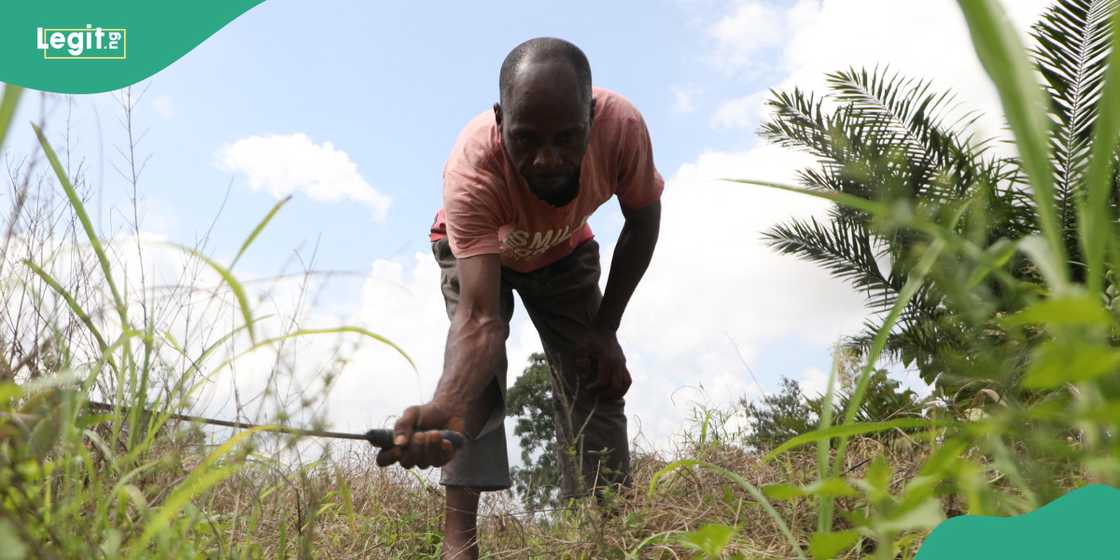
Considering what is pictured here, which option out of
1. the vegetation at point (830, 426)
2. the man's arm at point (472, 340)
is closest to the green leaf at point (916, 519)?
the vegetation at point (830, 426)

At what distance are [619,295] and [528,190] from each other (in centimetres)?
77

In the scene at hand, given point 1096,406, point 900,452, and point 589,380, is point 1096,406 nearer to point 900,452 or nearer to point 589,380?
point 900,452

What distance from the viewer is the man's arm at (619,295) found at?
135 inches

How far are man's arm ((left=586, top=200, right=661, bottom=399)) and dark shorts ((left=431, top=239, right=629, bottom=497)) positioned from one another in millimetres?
81

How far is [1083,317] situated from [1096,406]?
23 centimetres

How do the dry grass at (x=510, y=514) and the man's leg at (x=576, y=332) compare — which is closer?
the dry grass at (x=510, y=514)

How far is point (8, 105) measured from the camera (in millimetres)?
851

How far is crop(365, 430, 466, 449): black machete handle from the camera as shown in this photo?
1755mm

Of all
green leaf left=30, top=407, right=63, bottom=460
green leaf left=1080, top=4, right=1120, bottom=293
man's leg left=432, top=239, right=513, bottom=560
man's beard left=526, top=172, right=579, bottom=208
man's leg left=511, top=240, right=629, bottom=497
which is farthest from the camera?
Result: man's leg left=511, top=240, right=629, bottom=497

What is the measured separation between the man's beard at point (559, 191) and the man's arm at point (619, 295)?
1.51 feet

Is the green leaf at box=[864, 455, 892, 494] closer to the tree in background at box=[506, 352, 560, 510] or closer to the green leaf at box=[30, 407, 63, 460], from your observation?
the green leaf at box=[30, 407, 63, 460]

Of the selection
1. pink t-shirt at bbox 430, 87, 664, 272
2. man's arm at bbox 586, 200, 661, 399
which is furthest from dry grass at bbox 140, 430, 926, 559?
pink t-shirt at bbox 430, 87, 664, 272

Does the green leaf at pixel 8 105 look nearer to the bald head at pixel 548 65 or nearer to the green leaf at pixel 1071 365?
the green leaf at pixel 1071 365

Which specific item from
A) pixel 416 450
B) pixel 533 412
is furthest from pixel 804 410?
pixel 416 450
